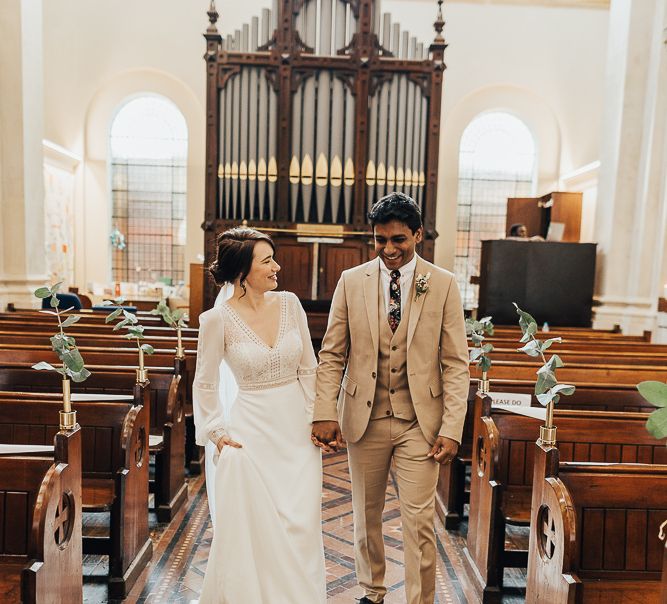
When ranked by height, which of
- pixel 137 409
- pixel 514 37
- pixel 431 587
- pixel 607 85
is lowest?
pixel 431 587

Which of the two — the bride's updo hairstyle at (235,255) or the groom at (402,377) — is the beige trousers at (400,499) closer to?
the groom at (402,377)

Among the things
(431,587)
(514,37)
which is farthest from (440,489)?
(514,37)

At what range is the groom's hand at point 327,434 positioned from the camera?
237cm

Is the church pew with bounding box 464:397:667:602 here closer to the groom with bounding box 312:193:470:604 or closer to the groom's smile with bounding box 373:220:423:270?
the groom with bounding box 312:193:470:604

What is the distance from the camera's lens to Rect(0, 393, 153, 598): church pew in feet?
9.28

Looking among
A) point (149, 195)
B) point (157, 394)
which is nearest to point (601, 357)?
point (157, 394)

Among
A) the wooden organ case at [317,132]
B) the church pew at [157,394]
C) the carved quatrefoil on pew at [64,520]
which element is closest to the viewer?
the carved quatrefoil on pew at [64,520]

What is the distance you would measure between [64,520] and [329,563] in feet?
5.14

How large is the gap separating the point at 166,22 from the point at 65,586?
10.7m

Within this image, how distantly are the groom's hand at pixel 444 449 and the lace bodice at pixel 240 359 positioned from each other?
0.57m

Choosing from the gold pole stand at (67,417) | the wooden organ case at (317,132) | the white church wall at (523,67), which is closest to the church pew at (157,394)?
the gold pole stand at (67,417)

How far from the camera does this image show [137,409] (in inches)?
118

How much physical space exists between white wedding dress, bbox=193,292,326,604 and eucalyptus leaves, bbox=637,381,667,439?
1.45 meters

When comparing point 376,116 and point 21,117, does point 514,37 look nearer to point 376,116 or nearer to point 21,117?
point 376,116
